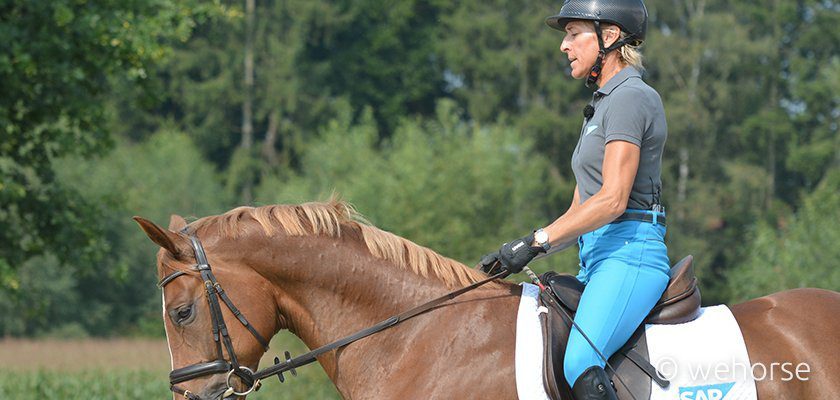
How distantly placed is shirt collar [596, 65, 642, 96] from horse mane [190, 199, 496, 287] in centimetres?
104

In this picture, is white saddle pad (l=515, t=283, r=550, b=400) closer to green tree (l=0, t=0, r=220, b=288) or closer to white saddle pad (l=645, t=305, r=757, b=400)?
white saddle pad (l=645, t=305, r=757, b=400)

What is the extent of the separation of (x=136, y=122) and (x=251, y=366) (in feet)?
171

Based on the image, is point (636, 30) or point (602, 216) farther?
point (636, 30)

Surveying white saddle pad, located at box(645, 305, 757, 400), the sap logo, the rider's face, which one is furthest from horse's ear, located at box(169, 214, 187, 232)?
the sap logo

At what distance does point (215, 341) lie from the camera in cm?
448

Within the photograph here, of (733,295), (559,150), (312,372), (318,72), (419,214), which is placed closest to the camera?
(312,372)

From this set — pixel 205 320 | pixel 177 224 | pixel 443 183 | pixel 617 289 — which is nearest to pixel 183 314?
pixel 205 320

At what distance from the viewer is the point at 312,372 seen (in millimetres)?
25578

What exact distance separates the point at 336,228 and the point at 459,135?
36.5m

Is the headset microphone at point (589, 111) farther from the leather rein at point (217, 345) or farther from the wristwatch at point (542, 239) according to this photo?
the leather rein at point (217, 345)

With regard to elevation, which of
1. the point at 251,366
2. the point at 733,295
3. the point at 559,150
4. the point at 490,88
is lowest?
the point at 251,366

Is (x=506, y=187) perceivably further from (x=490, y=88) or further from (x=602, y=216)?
(x=602, y=216)

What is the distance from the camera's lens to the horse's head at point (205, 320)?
4.45m

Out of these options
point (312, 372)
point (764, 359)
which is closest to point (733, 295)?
point (312, 372)
